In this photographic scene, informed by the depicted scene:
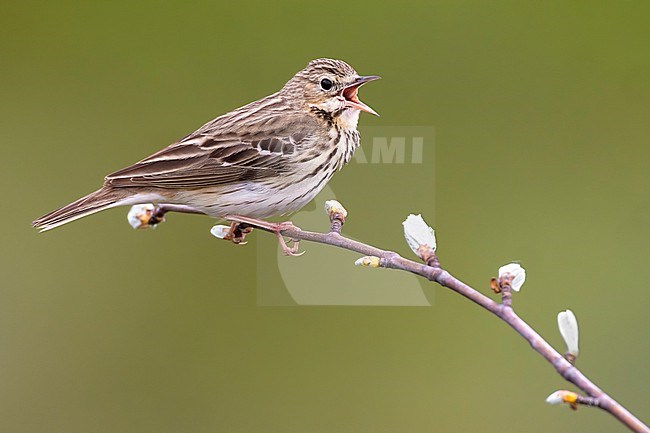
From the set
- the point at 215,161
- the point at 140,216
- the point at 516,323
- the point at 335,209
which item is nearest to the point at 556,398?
the point at 516,323

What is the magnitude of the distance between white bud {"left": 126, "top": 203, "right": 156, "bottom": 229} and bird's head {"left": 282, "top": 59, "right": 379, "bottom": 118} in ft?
1.80

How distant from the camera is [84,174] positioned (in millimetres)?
3801

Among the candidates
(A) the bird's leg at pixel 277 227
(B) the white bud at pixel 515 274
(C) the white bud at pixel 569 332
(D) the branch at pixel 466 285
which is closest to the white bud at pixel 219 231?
(D) the branch at pixel 466 285

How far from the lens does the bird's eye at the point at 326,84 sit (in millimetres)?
1927

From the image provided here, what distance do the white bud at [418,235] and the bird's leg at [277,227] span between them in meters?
0.36

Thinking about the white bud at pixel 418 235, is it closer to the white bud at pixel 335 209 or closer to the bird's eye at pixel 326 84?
the white bud at pixel 335 209

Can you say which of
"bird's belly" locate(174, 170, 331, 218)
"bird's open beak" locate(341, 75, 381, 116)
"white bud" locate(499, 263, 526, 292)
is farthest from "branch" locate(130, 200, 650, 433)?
"bird's open beak" locate(341, 75, 381, 116)

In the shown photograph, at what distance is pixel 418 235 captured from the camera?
52.9 inches

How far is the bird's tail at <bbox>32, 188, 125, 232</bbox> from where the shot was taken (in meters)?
1.50

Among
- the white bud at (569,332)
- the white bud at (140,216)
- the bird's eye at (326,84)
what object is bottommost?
the white bud at (569,332)

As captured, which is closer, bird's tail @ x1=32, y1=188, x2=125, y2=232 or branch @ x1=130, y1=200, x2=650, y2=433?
branch @ x1=130, y1=200, x2=650, y2=433

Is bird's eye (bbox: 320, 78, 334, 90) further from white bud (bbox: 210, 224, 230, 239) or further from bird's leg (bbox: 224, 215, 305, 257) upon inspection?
white bud (bbox: 210, 224, 230, 239)

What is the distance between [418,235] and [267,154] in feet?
2.13

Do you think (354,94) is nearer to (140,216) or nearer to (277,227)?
(277,227)
